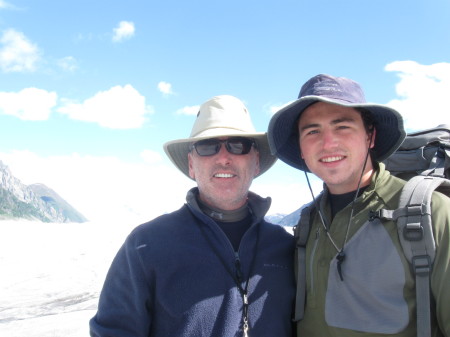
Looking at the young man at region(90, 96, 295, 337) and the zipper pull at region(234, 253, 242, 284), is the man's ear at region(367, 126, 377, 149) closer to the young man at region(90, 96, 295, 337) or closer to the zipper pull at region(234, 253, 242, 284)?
the young man at region(90, 96, 295, 337)

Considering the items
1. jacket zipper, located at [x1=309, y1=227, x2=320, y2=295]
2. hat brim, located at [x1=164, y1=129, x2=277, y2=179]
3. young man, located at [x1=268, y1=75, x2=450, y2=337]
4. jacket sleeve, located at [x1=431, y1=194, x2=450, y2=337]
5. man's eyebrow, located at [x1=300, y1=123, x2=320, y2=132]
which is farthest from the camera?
hat brim, located at [x1=164, y1=129, x2=277, y2=179]

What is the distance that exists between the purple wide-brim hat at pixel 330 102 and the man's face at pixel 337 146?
0.15 metres

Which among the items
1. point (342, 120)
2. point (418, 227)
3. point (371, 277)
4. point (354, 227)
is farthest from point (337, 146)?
point (371, 277)

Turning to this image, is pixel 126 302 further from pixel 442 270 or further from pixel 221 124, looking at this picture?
pixel 442 270

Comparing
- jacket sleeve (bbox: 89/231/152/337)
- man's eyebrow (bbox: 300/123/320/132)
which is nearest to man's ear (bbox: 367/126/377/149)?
man's eyebrow (bbox: 300/123/320/132)

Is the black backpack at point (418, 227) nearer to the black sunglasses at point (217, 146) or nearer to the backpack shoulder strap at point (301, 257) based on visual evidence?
the backpack shoulder strap at point (301, 257)

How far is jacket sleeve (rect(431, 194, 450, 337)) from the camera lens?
220 centimetres

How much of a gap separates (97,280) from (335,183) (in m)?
8.91

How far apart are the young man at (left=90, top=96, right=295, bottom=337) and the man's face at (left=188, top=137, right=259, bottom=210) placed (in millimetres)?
11

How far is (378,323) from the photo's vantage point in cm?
242

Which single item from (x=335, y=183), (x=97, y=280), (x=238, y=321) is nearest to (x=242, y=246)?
(x=238, y=321)

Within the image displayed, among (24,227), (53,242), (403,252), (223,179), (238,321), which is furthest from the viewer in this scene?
(24,227)

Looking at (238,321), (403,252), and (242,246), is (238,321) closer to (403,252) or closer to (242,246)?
(242,246)

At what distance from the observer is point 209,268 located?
3.10 meters
